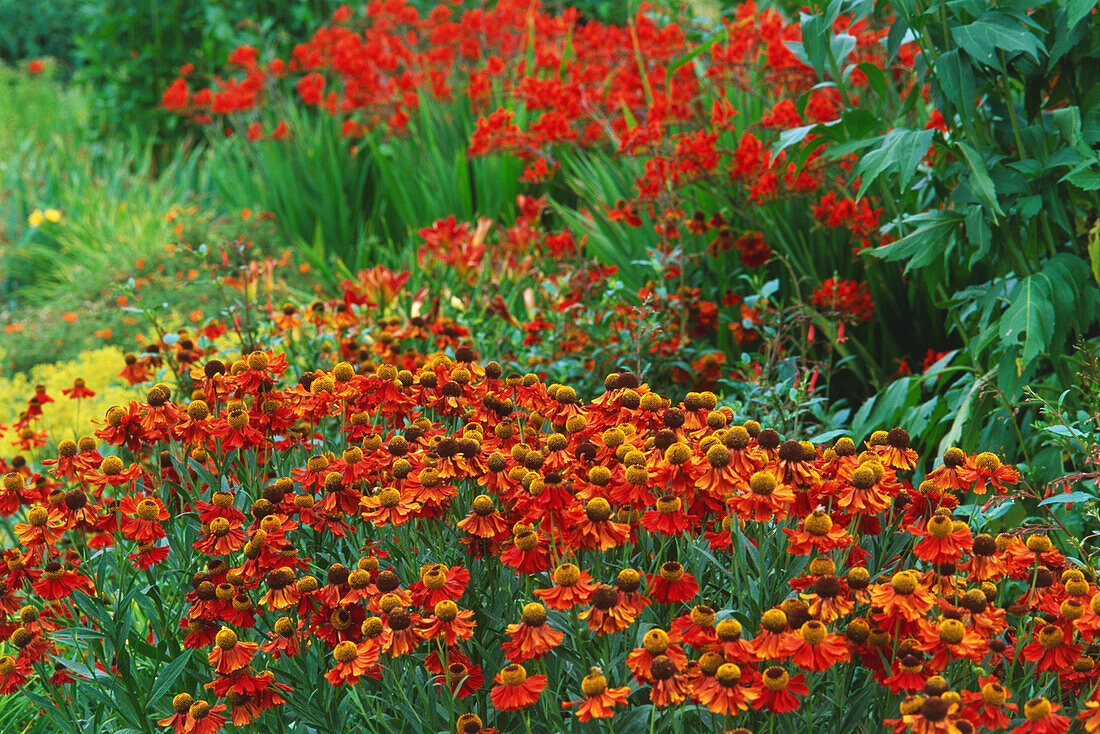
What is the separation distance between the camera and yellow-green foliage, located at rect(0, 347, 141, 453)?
3457 mm

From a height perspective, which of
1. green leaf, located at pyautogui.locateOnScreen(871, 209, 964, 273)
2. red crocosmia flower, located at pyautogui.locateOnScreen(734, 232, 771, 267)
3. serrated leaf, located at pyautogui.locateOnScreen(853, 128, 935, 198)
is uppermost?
serrated leaf, located at pyautogui.locateOnScreen(853, 128, 935, 198)

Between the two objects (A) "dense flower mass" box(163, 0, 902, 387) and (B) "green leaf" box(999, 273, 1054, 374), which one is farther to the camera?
(A) "dense flower mass" box(163, 0, 902, 387)

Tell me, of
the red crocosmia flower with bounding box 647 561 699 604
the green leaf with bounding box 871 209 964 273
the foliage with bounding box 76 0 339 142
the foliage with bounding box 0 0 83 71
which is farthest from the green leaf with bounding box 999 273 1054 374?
the foliage with bounding box 0 0 83 71

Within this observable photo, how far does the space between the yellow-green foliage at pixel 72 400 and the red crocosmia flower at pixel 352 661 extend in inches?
85.0

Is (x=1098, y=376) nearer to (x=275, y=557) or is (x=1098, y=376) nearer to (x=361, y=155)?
(x=275, y=557)

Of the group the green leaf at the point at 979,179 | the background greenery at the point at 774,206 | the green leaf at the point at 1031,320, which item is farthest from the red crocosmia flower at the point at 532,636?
the green leaf at the point at 979,179

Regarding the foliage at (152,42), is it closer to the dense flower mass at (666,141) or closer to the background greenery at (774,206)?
the background greenery at (774,206)

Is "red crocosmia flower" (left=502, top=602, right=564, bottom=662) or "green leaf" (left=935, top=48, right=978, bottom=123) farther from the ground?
"green leaf" (left=935, top=48, right=978, bottom=123)

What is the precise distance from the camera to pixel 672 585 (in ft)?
4.83

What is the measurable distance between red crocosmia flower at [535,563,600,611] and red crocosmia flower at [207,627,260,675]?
495 mm

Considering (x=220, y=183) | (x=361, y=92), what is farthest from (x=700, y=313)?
(x=220, y=183)

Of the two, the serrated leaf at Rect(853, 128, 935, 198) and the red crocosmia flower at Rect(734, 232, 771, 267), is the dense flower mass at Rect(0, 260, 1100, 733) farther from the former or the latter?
the red crocosmia flower at Rect(734, 232, 771, 267)

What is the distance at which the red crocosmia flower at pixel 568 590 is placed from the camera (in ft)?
4.54

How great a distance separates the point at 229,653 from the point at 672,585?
0.71m
